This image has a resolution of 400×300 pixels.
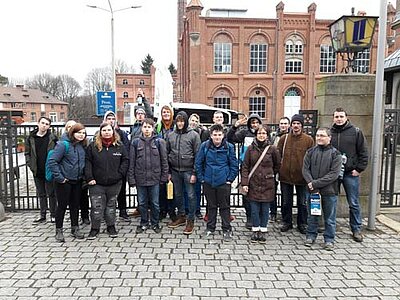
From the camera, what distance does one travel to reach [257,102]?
40.2 meters

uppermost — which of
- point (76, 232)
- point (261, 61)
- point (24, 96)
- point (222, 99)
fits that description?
point (261, 61)

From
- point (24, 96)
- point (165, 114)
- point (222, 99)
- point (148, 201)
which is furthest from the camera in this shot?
point (24, 96)

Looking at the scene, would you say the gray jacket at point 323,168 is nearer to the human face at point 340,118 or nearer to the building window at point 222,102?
the human face at point 340,118

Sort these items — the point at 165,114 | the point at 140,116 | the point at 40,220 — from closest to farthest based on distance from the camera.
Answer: the point at 165,114, the point at 40,220, the point at 140,116

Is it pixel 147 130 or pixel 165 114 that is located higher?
pixel 165 114

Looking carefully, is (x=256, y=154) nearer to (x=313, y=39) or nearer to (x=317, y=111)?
(x=317, y=111)

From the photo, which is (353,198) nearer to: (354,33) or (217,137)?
(217,137)

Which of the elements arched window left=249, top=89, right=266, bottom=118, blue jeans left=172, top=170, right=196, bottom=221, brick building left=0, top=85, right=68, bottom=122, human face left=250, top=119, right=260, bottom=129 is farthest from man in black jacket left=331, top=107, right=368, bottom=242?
brick building left=0, top=85, right=68, bottom=122

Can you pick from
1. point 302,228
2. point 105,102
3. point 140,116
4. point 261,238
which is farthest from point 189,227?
point 105,102

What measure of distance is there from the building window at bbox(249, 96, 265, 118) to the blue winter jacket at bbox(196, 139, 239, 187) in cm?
3488

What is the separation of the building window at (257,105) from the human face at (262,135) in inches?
1373

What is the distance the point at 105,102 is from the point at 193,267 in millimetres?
11464

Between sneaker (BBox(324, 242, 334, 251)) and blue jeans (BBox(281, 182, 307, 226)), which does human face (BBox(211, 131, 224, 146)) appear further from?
sneaker (BBox(324, 242, 334, 251))

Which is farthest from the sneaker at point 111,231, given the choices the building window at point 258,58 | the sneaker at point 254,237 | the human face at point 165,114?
the building window at point 258,58
